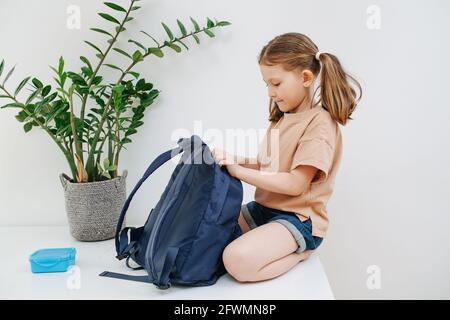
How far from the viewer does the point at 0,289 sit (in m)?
1.02

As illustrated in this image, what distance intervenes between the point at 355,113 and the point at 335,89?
34 centimetres

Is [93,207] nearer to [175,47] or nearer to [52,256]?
[52,256]

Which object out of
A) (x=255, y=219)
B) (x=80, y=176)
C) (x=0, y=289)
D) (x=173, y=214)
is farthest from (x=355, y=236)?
(x=0, y=289)

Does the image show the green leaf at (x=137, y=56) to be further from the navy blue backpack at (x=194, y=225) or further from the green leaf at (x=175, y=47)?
the navy blue backpack at (x=194, y=225)

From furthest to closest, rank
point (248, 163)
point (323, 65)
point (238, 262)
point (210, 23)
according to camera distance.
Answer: point (210, 23), point (248, 163), point (323, 65), point (238, 262)

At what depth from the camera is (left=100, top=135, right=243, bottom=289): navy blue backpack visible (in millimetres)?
982

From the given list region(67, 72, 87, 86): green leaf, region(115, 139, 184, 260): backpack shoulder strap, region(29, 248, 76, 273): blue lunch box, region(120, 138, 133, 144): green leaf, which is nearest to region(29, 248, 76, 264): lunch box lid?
region(29, 248, 76, 273): blue lunch box

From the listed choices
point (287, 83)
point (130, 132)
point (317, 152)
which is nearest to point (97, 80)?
point (130, 132)

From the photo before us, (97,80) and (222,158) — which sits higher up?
(97,80)

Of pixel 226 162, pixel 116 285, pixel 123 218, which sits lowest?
pixel 116 285

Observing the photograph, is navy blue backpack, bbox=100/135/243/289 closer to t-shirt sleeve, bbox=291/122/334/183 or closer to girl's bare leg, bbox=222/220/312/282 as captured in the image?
girl's bare leg, bbox=222/220/312/282

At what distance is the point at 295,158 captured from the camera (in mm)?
1076

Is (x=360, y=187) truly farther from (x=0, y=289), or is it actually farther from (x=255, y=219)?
(x=0, y=289)

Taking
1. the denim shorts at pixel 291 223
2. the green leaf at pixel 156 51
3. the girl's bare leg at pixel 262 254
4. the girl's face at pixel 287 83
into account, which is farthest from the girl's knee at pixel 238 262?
the green leaf at pixel 156 51
